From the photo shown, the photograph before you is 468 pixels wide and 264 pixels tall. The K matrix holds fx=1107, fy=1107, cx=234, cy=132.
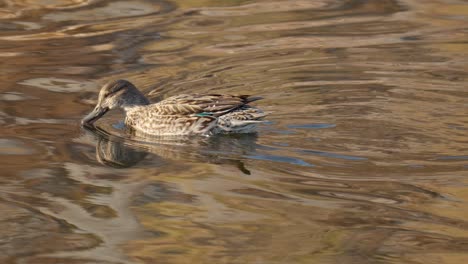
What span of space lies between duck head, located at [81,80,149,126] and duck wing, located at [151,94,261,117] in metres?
0.26

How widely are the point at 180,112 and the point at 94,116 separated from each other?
83cm

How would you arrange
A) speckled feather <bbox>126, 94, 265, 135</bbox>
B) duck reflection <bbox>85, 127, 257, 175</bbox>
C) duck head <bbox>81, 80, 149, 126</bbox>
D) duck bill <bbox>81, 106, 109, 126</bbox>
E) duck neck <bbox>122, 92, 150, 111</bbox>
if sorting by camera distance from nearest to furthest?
duck reflection <bbox>85, 127, 257, 175</bbox> → speckled feather <bbox>126, 94, 265, 135</bbox> → duck bill <bbox>81, 106, 109, 126</bbox> → duck head <bbox>81, 80, 149, 126</bbox> → duck neck <bbox>122, 92, 150, 111</bbox>

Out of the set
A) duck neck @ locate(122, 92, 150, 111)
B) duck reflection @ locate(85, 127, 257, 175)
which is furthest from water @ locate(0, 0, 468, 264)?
duck neck @ locate(122, 92, 150, 111)

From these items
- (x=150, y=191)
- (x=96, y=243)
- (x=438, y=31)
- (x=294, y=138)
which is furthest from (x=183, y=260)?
(x=438, y=31)

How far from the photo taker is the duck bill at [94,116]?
1036 centimetres

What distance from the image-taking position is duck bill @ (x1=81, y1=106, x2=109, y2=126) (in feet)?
34.0

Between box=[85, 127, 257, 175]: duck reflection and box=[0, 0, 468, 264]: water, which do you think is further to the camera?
box=[85, 127, 257, 175]: duck reflection

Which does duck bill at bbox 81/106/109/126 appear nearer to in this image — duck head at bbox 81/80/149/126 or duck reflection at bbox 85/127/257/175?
duck head at bbox 81/80/149/126

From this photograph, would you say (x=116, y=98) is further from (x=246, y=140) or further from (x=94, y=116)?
(x=246, y=140)

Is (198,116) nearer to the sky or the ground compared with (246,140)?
nearer to the sky

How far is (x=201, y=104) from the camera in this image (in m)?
10.3

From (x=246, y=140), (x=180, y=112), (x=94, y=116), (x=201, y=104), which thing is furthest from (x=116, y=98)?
(x=246, y=140)

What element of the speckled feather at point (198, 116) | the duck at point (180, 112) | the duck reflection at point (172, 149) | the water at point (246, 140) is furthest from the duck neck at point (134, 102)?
the duck reflection at point (172, 149)

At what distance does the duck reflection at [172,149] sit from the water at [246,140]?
0.11ft
